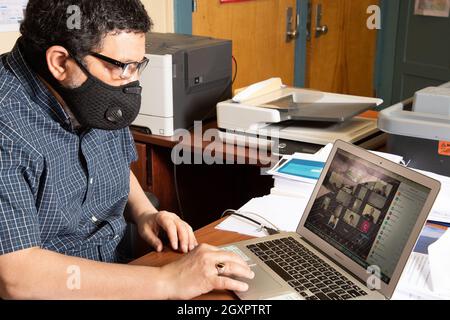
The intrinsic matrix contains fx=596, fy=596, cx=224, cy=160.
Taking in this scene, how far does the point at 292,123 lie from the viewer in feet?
7.23

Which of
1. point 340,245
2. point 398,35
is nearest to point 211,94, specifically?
point 340,245

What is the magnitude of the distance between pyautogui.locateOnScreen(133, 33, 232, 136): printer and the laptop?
101cm

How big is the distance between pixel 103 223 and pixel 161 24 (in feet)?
5.59

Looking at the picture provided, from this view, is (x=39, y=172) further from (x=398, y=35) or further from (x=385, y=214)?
(x=398, y=35)

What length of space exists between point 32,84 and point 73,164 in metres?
0.20

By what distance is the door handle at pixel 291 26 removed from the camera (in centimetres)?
380

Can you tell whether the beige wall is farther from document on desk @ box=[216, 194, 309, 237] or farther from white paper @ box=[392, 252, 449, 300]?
white paper @ box=[392, 252, 449, 300]

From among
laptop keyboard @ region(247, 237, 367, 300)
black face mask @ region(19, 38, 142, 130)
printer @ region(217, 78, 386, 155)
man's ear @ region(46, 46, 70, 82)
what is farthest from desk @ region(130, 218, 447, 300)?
printer @ region(217, 78, 386, 155)

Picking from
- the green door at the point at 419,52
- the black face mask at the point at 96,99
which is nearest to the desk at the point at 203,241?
the black face mask at the point at 96,99

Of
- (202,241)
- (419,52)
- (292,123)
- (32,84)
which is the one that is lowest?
(202,241)

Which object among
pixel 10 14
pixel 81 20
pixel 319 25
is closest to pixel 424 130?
pixel 81 20

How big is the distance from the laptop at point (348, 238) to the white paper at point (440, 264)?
115 mm

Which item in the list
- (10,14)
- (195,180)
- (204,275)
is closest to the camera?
(204,275)

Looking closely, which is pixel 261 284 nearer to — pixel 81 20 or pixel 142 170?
pixel 81 20
